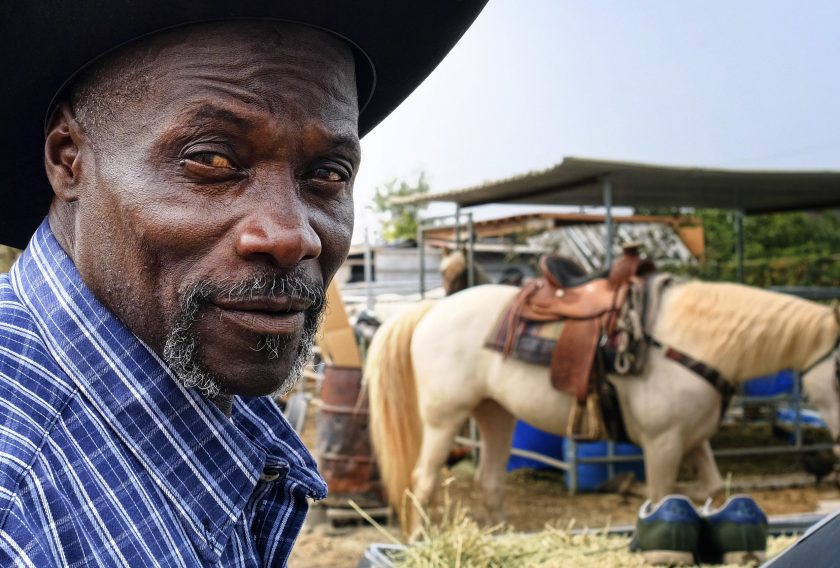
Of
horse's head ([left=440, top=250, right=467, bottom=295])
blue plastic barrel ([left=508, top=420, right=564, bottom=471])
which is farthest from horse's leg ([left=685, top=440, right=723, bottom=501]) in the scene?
horse's head ([left=440, top=250, right=467, bottom=295])

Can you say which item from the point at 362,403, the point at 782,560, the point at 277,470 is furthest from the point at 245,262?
the point at 362,403

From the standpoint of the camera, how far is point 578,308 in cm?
493

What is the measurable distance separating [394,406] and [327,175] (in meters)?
4.20

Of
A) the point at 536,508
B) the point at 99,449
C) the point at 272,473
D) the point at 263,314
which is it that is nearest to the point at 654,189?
the point at 536,508

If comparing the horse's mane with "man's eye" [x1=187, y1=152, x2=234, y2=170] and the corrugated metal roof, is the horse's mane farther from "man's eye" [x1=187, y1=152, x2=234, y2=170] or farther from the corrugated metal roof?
"man's eye" [x1=187, y1=152, x2=234, y2=170]

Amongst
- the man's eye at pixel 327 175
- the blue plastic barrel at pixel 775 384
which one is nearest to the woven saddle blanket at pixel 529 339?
the blue plastic barrel at pixel 775 384

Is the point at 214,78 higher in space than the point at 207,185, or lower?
higher

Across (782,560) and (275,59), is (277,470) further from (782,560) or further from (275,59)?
(782,560)

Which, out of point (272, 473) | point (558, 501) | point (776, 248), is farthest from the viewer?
point (776, 248)

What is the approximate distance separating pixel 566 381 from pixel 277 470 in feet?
12.6

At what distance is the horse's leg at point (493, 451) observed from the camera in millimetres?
5273

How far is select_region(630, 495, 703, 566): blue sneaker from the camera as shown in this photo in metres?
2.16

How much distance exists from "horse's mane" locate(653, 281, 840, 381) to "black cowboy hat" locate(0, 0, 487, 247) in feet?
12.8

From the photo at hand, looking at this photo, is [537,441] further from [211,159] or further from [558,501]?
[211,159]
